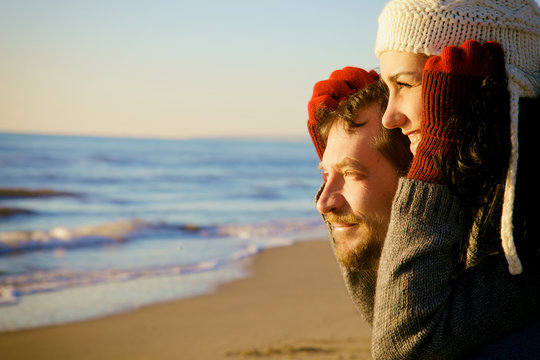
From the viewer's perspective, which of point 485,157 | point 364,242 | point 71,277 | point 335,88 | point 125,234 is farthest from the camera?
point 125,234

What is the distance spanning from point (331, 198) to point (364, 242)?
11.1 inches

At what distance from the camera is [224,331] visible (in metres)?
5.77

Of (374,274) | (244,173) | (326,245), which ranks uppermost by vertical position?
(374,274)

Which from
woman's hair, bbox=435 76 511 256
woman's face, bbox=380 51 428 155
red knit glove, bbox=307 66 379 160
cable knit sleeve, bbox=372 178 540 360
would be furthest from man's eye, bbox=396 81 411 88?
red knit glove, bbox=307 66 379 160

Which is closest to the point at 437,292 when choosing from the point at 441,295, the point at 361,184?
the point at 441,295

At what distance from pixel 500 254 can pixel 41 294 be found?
5873 mm

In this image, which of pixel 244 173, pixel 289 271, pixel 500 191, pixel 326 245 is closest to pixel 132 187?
pixel 244 173

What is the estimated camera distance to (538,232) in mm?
2053

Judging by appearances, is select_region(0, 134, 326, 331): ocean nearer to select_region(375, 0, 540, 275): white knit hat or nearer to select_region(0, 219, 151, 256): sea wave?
select_region(0, 219, 151, 256): sea wave

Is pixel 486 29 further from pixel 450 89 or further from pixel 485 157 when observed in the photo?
pixel 485 157

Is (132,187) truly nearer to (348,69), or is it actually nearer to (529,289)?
(348,69)

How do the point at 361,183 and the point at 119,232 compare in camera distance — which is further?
the point at 119,232

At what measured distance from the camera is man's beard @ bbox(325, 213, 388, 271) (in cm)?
274

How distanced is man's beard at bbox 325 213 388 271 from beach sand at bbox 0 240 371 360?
2504 millimetres
